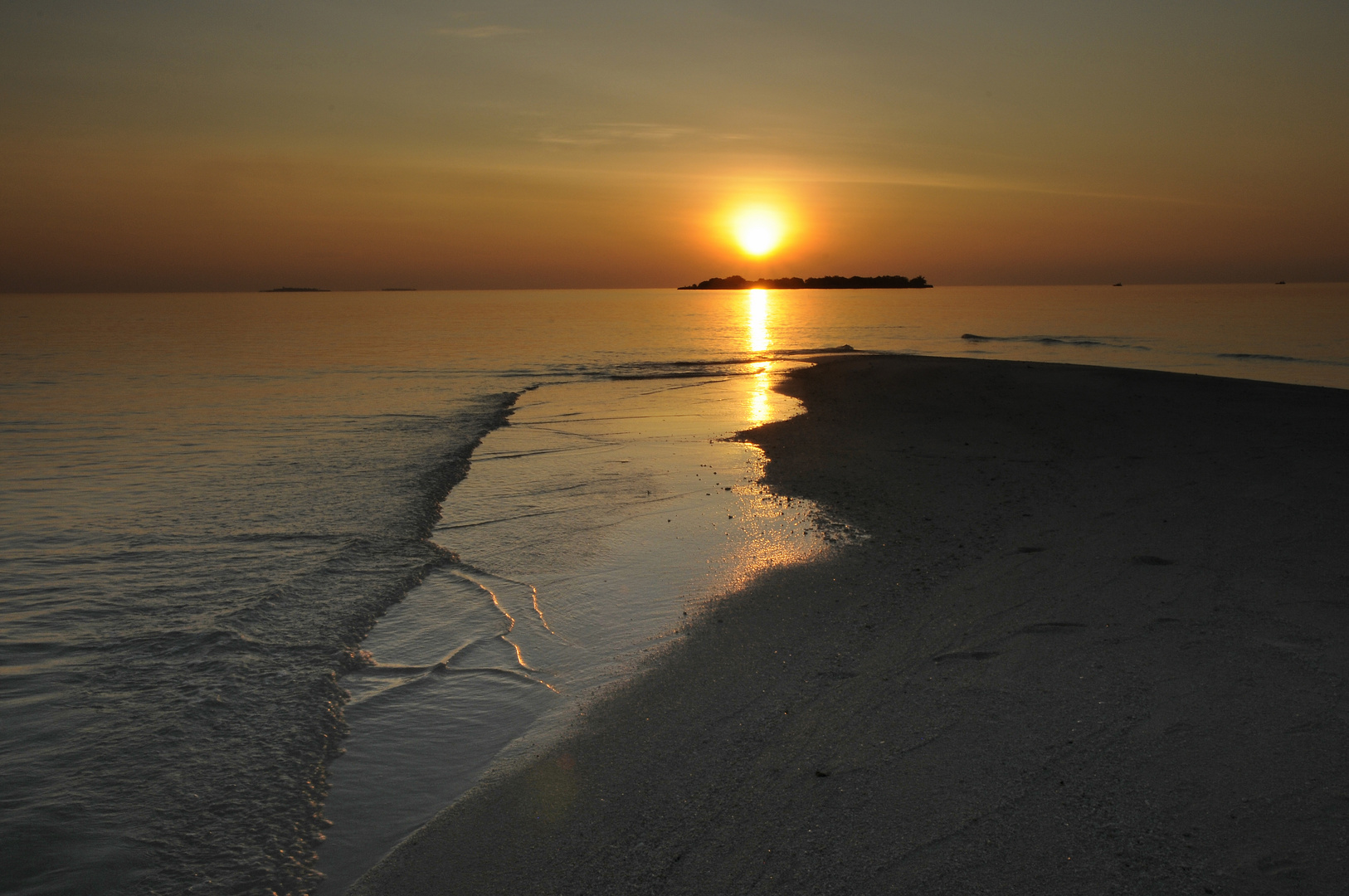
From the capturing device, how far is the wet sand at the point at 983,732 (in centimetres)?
311

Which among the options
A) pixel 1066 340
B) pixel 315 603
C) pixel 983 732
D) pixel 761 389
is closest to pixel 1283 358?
pixel 1066 340

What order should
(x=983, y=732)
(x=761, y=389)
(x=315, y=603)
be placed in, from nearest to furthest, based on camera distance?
(x=983, y=732) → (x=315, y=603) → (x=761, y=389)

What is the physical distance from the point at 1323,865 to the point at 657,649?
368 centimetres

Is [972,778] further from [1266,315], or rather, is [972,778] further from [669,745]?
[1266,315]

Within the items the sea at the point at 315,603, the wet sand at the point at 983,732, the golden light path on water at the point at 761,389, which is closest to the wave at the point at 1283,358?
the golden light path on water at the point at 761,389

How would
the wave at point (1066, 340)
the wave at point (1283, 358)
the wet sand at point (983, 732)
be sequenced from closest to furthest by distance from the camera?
the wet sand at point (983, 732) → the wave at point (1283, 358) → the wave at point (1066, 340)

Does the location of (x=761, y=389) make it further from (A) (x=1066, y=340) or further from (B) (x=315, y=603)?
(A) (x=1066, y=340)

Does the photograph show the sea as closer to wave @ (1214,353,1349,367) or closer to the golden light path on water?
the golden light path on water

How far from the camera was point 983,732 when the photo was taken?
13.2 ft

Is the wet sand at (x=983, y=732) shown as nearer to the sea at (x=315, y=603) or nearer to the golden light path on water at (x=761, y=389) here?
the sea at (x=315, y=603)

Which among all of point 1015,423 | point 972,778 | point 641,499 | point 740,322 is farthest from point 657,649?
point 740,322

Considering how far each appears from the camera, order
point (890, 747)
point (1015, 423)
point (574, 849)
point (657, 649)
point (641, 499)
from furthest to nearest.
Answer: point (1015, 423)
point (641, 499)
point (657, 649)
point (890, 747)
point (574, 849)

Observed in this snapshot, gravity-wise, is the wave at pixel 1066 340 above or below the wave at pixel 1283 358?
above

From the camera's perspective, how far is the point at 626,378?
27.3m
